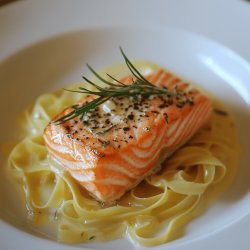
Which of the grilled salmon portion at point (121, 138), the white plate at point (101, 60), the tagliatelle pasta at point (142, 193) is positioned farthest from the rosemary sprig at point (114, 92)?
the white plate at point (101, 60)

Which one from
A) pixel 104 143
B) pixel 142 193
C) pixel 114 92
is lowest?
pixel 142 193

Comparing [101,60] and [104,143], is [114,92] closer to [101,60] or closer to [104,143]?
[104,143]

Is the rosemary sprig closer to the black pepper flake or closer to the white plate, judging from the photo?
the black pepper flake

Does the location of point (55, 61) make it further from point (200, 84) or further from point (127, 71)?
point (200, 84)

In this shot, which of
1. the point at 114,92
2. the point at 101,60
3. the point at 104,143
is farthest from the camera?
the point at 101,60

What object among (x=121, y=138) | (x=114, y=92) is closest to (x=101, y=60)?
(x=114, y=92)

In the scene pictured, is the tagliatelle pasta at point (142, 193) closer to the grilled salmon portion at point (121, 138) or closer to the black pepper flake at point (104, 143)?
the grilled salmon portion at point (121, 138)
